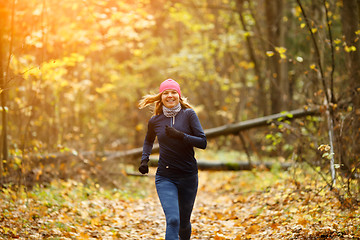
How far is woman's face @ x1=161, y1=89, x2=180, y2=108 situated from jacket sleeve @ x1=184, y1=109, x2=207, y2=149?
24cm

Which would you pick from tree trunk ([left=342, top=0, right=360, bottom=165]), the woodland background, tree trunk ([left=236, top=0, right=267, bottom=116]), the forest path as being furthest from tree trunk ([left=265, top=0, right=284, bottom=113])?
tree trunk ([left=342, top=0, right=360, bottom=165])

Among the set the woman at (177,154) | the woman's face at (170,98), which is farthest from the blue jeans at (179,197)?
the woman's face at (170,98)

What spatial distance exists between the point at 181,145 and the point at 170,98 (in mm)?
600

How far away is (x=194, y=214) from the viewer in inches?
335

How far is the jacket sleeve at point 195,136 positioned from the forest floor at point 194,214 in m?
2.08

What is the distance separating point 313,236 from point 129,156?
729 centimetres

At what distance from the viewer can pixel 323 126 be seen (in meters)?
8.28

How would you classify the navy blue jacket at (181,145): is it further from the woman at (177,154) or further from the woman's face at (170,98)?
the woman's face at (170,98)

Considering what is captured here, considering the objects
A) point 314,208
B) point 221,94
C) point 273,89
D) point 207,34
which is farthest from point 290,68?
point 314,208

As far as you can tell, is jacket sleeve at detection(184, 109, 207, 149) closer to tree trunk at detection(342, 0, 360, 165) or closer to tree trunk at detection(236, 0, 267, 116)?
tree trunk at detection(342, 0, 360, 165)

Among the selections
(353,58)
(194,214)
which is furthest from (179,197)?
(353,58)

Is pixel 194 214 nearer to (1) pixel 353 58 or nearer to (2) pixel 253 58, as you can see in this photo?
(1) pixel 353 58

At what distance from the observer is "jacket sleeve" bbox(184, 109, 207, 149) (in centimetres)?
477

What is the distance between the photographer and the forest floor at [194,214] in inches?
237
